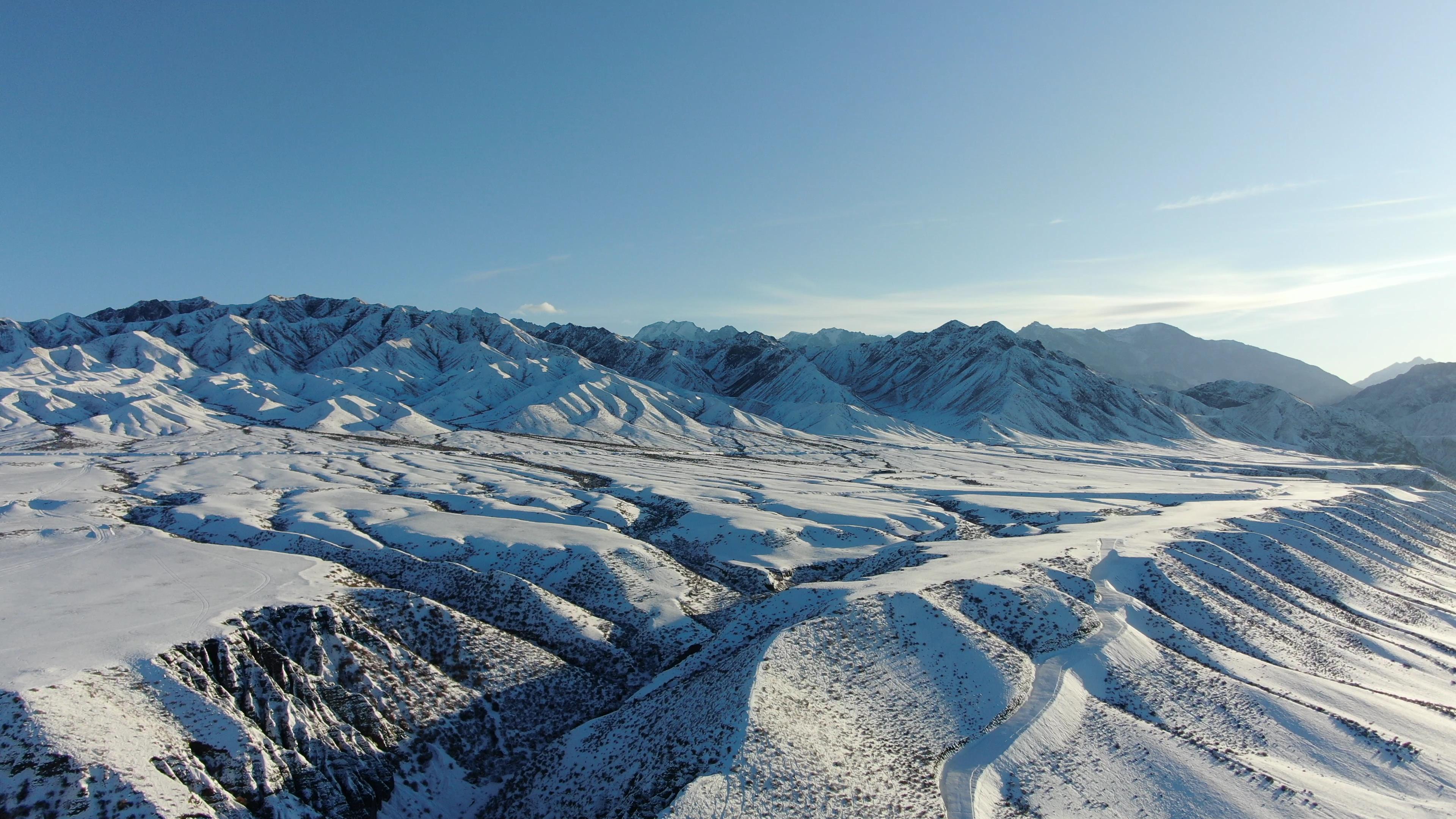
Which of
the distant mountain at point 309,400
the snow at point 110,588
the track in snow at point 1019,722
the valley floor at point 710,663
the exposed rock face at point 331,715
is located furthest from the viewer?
the distant mountain at point 309,400

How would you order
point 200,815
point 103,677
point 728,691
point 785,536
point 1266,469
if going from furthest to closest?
point 1266,469 → point 785,536 → point 728,691 → point 103,677 → point 200,815

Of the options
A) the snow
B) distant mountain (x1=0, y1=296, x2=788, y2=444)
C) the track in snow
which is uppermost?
distant mountain (x1=0, y1=296, x2=788, y2=444)

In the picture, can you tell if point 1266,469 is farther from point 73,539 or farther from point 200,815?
point 73,539

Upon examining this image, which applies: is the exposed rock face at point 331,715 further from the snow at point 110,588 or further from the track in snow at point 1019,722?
the track in snow at point 1019,722

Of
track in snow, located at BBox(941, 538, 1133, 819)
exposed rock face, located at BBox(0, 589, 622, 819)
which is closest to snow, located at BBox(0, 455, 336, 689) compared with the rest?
exposed rock face, located at BBox(0, 589, 622, 819)

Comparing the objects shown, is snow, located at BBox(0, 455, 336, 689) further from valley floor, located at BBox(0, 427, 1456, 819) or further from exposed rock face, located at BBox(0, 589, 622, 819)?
exposed rock face, located at BBox(0, 589, 622, 819)

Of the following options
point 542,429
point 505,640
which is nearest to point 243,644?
point 505,640

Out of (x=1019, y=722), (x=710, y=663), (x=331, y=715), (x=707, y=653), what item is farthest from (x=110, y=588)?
(x=1019, y=722)

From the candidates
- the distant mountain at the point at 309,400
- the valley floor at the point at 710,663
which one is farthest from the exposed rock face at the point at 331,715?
the distant mountain at the point at 309,400
